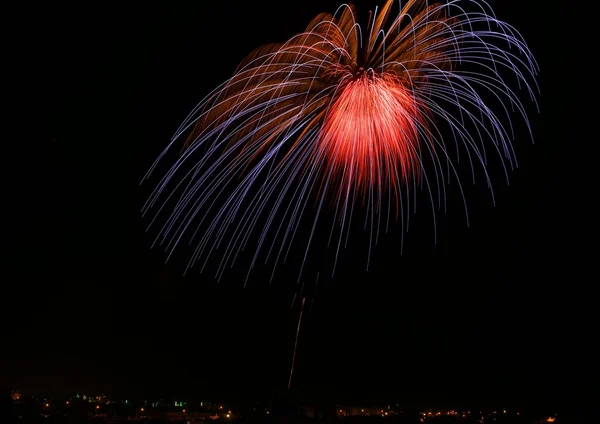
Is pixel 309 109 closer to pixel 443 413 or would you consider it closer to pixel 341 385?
pixel 341 385

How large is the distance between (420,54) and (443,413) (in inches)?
944

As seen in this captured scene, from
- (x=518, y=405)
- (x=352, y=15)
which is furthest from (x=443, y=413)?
(x=352, y=15)

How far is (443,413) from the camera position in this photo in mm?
27953

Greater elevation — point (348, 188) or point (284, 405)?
point (348, 188)

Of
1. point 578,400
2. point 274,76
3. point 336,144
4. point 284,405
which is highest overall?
point 274,76

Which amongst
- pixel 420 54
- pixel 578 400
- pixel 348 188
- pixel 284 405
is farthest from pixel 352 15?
pixel 578 400

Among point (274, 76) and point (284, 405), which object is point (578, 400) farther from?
point (274, 76)

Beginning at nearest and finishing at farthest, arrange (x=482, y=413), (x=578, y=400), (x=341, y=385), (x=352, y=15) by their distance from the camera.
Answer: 1. (x=352, y=15)
2. (x=578, y=400)
3. (x=341, y=385)
4. (x=482, y=413)

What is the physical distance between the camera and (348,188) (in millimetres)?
8852

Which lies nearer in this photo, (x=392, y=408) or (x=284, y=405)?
(x=284, y=405)

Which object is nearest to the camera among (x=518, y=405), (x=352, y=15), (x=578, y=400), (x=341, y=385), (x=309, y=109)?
(x=352, y=15)

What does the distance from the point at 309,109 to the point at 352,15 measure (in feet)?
5.53

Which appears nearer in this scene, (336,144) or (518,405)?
(336,144)

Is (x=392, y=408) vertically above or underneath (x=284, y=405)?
above
